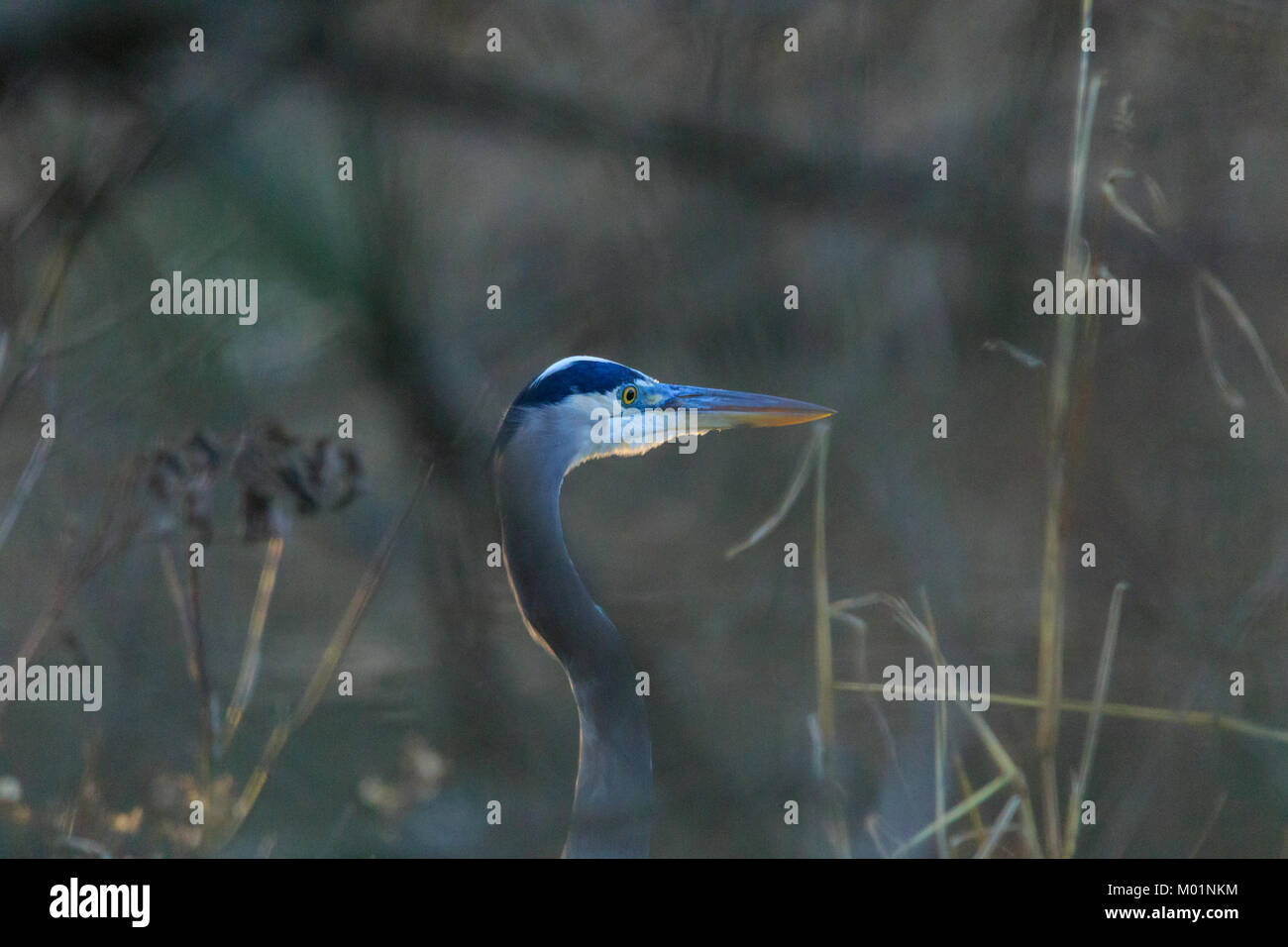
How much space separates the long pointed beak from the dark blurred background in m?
1.26

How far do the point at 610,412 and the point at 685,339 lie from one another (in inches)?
59.2

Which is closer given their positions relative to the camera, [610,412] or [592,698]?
[592,698]

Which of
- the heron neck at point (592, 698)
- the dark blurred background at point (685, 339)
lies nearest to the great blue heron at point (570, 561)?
the heron neck at point (592, 698)

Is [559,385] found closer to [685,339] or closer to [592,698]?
[592,698]

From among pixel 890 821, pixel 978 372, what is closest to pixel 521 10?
pixel 978 372

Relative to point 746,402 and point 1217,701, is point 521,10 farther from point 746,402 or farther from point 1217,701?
point 1217,701

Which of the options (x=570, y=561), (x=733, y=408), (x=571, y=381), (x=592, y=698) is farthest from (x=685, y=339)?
(x=592, y=698)

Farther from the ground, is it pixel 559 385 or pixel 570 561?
pixel 559 385

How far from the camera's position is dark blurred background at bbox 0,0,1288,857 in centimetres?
309

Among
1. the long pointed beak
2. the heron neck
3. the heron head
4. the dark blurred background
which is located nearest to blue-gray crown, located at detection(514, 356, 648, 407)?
the heron head

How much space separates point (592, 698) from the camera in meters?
1.73

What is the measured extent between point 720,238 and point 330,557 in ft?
5.92

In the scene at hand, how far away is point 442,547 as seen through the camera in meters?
3.39

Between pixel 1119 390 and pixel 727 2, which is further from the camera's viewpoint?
pixel 1119 390
